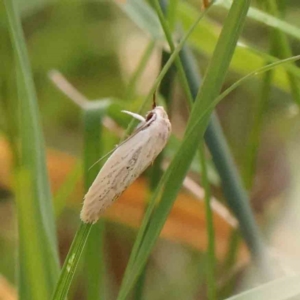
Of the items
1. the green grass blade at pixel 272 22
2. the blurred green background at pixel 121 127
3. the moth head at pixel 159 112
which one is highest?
the green grass blade at pixel 272 22

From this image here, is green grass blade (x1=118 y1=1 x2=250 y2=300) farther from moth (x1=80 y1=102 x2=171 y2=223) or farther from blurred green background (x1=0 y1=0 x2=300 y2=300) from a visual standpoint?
blurred green background (x1=0 y1=0 x2=300 y2=300)

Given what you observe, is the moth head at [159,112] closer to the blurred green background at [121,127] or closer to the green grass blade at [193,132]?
the green grass blade at [193,132]

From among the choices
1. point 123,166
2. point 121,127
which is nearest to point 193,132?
point 123,166

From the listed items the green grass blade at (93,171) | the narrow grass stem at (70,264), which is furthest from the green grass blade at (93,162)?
the narrow grass stem at (70,264)

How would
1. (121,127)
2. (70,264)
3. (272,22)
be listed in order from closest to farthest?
(70,264)
(272,22)
(121,127)

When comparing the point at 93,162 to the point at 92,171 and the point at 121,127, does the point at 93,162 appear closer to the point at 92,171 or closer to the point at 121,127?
the point at 92,171

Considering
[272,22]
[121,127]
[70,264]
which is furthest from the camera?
[121,127]
